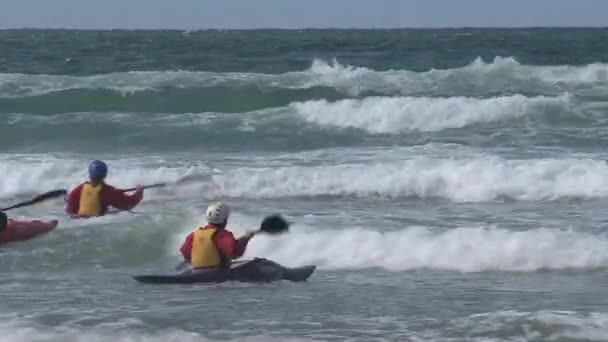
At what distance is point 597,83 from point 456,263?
55.7 ft

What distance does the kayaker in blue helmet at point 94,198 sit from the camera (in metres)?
12.5

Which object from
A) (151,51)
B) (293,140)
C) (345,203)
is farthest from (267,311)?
(151,51)

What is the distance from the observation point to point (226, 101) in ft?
82.4

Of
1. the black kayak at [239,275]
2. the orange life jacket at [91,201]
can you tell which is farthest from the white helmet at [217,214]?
the orange life jacket at [91,201]

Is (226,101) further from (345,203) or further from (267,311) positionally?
(267,311)

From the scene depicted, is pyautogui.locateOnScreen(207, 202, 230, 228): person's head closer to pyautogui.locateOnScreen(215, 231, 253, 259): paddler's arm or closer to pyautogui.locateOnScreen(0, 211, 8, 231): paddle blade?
pyautogui.locateOnScreen(215, 231, 253, 259): paddler's arm

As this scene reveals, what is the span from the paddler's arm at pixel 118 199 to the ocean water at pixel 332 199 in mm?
143

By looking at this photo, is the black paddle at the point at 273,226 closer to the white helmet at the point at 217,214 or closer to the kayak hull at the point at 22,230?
the white helmet at the point at 217,214

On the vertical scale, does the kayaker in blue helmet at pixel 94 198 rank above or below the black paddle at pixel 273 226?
above

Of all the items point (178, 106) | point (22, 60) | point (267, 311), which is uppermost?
point (22, 60)

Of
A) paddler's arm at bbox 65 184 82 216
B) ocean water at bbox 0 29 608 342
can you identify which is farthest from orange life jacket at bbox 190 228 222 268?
paddler's arm at bbox 65 184 82 216

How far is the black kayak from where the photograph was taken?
10.1 m

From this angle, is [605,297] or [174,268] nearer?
[605,297]

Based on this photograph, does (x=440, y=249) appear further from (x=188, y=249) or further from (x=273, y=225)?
(x=188, y=249)
